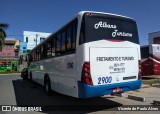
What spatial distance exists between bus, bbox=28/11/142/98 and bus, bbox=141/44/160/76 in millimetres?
8435

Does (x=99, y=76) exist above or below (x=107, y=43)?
below

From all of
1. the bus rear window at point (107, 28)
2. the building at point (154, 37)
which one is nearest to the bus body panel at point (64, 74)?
the bus rear window at point (107, 28)

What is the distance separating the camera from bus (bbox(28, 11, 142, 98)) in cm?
702

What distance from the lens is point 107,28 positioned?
25.0 ft

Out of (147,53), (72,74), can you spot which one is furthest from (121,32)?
(147,53)

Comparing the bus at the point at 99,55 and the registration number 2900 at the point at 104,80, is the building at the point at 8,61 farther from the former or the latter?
the registration number 2900 at the point at 104,80

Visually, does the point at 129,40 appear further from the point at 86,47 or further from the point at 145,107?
the point at 145,107

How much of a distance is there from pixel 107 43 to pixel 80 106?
278 centimetres

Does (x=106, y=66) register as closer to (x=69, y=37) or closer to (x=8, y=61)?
(x=69, y=37)

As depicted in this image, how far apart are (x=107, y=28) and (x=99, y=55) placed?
42.6 inches

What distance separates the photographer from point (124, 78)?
7.75m

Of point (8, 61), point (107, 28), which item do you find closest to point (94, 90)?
point (107, 28)

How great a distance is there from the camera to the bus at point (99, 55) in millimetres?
7016

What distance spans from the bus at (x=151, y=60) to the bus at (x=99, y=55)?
8.44m
